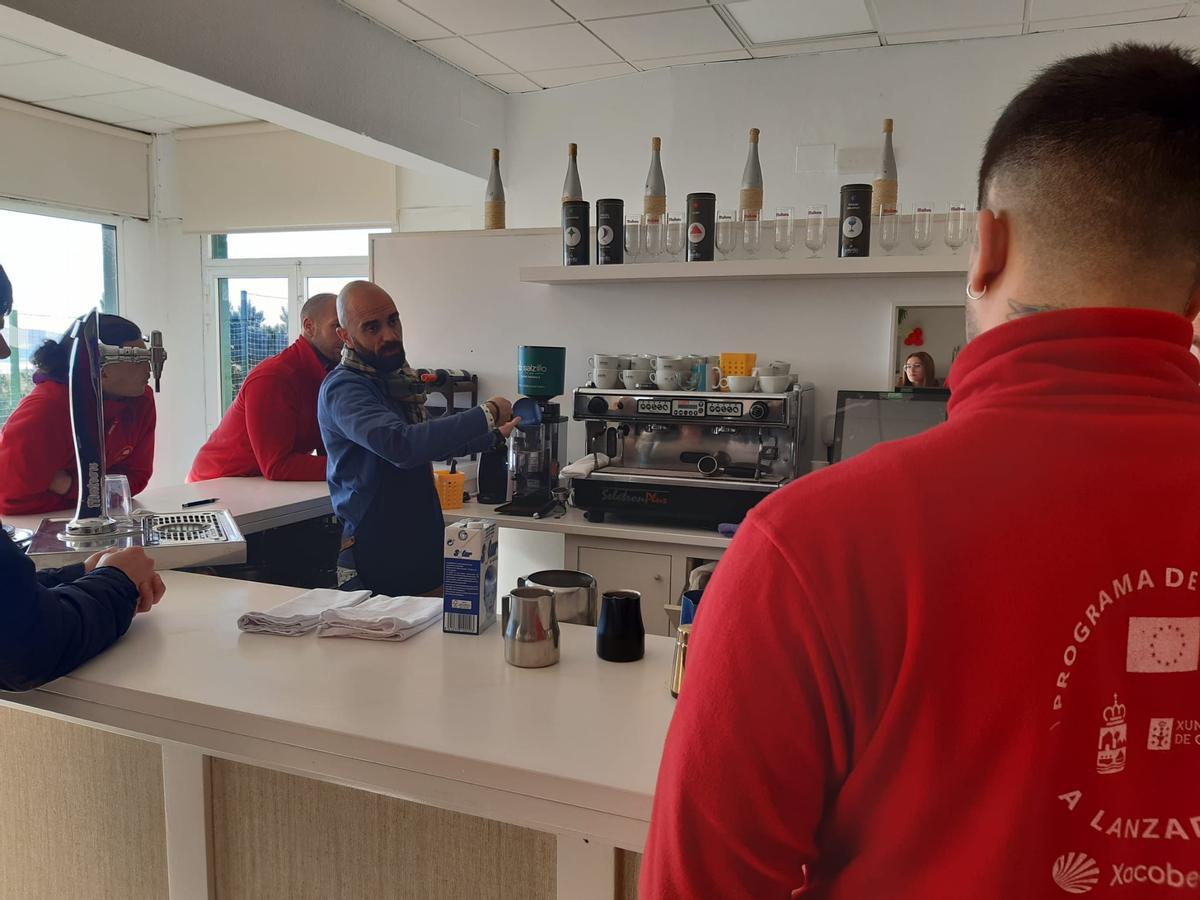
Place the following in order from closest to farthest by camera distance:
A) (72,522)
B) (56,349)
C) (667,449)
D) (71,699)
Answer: (71,699) → (72,522) → (56,349) → (667,449)

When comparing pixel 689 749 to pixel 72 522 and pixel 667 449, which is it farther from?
pixel 667 449

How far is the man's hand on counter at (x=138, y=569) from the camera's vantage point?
4.65ft

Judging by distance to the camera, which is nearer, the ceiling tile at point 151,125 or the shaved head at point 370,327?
the shaved head at point 370,327

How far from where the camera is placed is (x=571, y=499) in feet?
10.8

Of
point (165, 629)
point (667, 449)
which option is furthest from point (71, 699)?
point (667, 449)

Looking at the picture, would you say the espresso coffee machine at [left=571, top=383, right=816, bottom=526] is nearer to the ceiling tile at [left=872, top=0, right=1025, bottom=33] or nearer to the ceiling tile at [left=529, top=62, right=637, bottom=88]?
the ceiling tile at [left=872, top=0, right=1025, bottom=33]

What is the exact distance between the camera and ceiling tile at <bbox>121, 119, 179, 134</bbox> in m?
5.52

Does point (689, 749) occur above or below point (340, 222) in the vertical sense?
below

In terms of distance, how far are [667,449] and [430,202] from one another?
2929 mm

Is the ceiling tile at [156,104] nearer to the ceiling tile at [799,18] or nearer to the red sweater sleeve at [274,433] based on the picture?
the red sweater sleeve at [274,433]

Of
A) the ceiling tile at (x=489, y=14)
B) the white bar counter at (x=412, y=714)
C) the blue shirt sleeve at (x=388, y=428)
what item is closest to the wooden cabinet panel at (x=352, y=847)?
the white bar counter at (x=412, y=714)

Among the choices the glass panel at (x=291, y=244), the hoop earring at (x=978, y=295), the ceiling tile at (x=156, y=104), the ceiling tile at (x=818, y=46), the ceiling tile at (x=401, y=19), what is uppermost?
the ceiling tile at (x=401, y=19)

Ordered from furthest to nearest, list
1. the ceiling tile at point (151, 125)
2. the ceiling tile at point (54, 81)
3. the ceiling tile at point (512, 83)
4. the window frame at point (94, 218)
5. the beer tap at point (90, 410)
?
the ceiling tile at point (151, 125)
the window frame at point (94, 218)
the ceiling tile at point (512, 83)
the ceiling tile at point (54, 81)
the beer tap at point (90, 410)

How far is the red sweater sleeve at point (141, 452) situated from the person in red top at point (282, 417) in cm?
29
